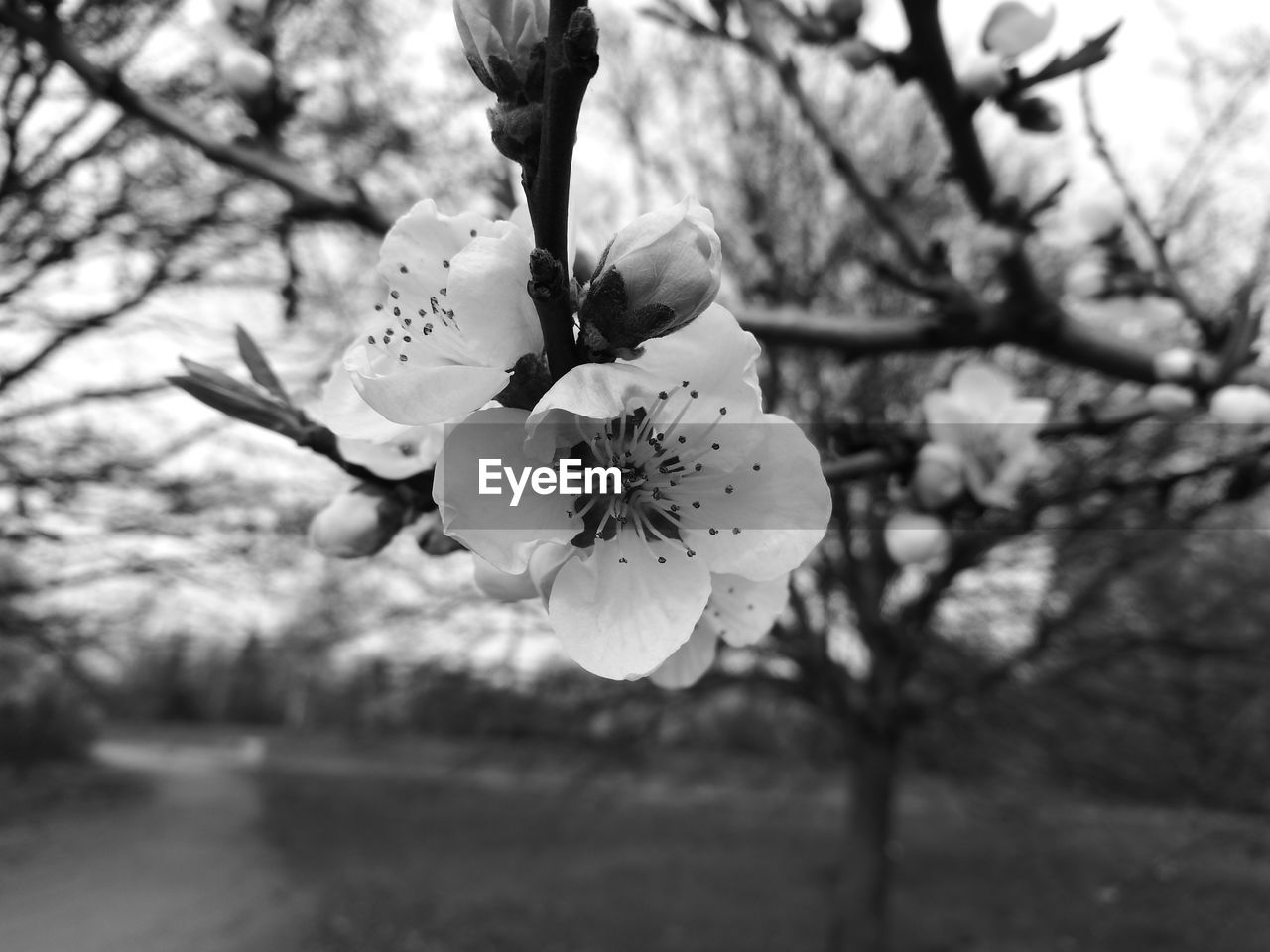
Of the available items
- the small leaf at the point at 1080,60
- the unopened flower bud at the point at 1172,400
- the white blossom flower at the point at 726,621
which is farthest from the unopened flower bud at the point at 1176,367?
the white blossom flower at the point at 726,621

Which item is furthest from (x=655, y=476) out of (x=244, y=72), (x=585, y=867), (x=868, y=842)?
(x=585, y=867)

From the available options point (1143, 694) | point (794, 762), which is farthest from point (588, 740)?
point (1143, 694)

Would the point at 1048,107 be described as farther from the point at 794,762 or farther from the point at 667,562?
the point at 794,762

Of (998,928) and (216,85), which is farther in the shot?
(998,928)

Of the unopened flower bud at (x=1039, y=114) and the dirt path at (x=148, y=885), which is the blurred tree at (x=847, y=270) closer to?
the unopened flower bud at (x=1039, y=114)

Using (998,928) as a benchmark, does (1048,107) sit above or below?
above

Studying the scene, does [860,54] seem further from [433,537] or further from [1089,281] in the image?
[433,537]

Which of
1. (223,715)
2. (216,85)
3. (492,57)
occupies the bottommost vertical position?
(223,715)
